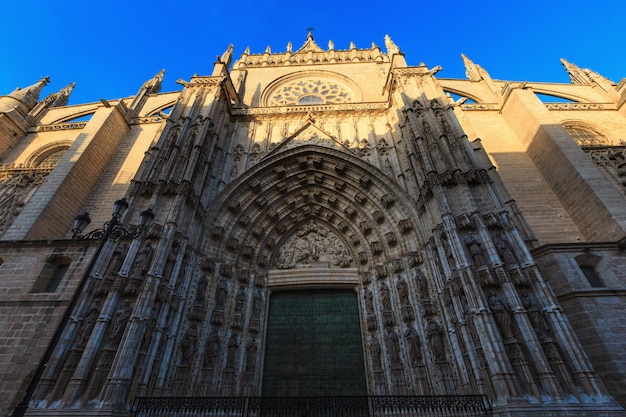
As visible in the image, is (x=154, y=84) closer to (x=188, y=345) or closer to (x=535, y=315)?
(x=188, y=345)

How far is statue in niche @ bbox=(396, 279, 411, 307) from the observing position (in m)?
9.00

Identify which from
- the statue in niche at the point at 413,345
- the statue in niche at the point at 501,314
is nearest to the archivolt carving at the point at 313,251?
the statue in niche at the point at 413,345

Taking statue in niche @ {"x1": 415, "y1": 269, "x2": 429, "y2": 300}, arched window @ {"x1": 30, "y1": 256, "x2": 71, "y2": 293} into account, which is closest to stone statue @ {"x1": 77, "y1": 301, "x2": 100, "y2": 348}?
arched window @ {"x1": 30, "y1": 256, "x2": 71, "y2": 293}

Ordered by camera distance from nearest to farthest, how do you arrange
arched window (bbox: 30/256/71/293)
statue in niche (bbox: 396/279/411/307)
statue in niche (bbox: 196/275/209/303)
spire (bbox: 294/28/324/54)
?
arched window (bbox: 30/256/71/293) → statue in niche (bbox: 196/275/209/303) → statue in niche (bbox: 396/279/411/307) → spire (bbox: 294/28/324/54)

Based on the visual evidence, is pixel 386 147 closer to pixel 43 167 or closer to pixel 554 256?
pixel 554 256

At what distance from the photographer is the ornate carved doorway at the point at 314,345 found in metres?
8.70

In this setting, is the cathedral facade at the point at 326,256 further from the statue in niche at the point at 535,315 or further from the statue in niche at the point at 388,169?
the statue in niche at the point at 388,169

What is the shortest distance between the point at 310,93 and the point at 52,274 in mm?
13645

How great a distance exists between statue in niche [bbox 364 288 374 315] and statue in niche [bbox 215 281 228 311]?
4218 millimetres

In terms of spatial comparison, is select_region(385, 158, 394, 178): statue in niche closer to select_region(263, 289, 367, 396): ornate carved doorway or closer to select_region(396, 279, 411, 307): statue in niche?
select_region(396, 279, 411, 307): statue in niche

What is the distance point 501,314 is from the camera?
6707 mm

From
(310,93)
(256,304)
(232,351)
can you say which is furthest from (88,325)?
(310,93)

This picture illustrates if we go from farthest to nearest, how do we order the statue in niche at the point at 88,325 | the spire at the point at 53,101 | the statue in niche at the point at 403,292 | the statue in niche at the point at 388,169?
the spire at the point at 53,101, the statue in niche at the point at 388,169, the statue in niche at the point at 403,292, the statue in niche at the point at 88,325

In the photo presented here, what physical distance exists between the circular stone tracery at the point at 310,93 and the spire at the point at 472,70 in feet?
27.8
